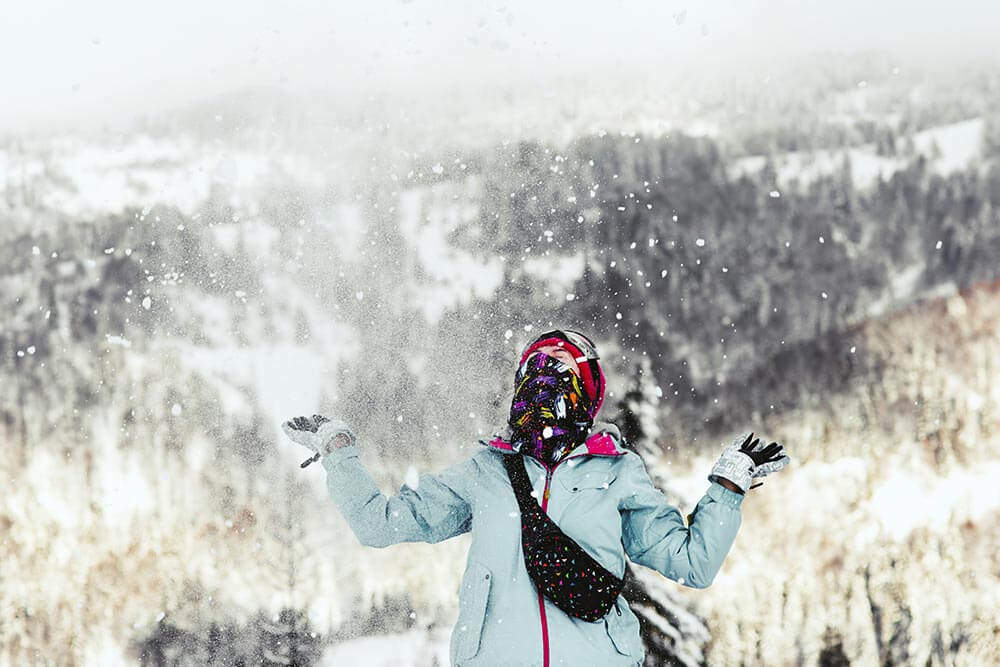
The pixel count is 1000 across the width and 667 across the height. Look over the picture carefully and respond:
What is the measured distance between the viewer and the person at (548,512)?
1.49 m

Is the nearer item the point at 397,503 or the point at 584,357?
the point at 397,503

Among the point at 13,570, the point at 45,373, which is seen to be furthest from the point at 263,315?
the point at 13,570

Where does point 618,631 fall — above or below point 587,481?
below

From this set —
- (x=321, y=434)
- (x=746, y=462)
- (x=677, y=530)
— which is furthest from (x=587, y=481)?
(x=321, y=434)

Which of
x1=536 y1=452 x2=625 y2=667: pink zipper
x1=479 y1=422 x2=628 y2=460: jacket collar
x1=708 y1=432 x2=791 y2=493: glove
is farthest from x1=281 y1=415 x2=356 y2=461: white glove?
x1=708 y1=432 x2=791 y2=493: glove

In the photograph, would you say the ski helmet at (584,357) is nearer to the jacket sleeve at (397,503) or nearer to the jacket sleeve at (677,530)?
the jacket sleeve at (677,530)

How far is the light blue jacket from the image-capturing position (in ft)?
4.87

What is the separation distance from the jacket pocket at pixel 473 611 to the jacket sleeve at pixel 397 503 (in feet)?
0.53

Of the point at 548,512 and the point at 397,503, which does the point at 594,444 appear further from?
the point at 397,503

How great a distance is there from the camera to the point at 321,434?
1.64 metres

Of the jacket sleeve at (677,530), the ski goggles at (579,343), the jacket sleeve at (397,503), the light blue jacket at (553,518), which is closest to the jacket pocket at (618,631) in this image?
the light blue jacket at (553,518)

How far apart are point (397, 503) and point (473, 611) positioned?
0.26 m

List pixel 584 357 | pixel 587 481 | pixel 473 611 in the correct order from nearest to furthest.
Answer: pixel 473 611, pixel 587 481, pixel 584 357

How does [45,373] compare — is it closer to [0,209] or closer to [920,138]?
[0,209]
